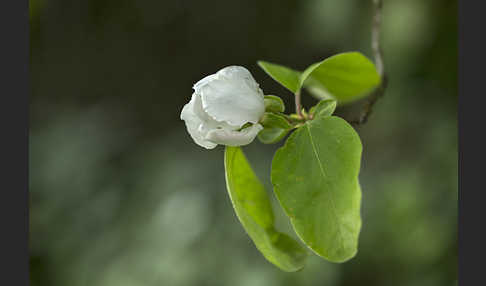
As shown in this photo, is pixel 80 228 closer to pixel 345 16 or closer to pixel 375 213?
pixel 375 213

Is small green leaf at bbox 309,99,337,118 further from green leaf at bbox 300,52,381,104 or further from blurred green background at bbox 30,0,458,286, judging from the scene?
blurred green background at bbox 30,0,458,286

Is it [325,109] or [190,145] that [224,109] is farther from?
[190,145]

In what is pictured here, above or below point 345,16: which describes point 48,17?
below

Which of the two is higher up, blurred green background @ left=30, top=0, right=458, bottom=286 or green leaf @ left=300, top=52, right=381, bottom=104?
green leaf @ left=300, top=52, right=381, bottom=104

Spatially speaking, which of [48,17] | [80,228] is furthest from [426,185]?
[48,17]

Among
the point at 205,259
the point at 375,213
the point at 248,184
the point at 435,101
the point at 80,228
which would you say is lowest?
the point at 80,228

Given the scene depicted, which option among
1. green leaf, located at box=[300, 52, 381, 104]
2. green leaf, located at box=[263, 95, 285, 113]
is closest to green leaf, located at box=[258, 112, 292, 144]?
green leaf, located at box=[263, 95, 285, 113]

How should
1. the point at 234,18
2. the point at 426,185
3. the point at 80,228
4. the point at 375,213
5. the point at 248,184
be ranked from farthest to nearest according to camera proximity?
the point at 234,18, the point at 80,228, the point at 375,213, the point at 426,185, the point at 248,184

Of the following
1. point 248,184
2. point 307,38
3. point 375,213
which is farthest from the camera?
point 307,38
